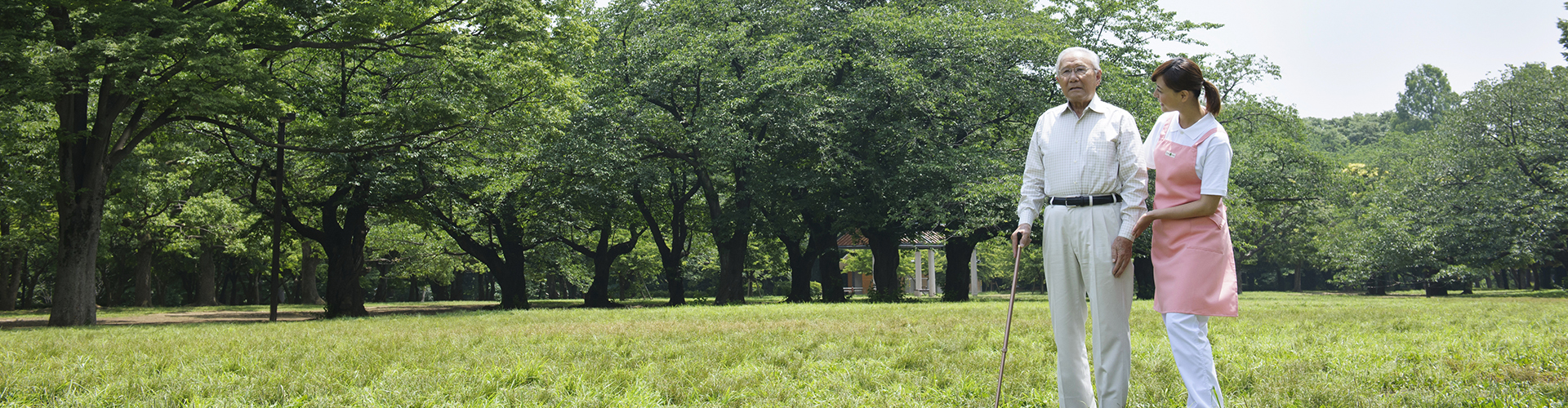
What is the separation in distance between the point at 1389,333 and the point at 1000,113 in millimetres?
13842

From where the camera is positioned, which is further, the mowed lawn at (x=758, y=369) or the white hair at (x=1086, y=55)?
the mowed lawn at (x=758, y=369)

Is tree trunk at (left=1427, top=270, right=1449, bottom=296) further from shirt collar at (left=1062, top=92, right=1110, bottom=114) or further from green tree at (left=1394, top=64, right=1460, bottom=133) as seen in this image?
green tree at (left=1394, top=64, right=1460, bottom=133)

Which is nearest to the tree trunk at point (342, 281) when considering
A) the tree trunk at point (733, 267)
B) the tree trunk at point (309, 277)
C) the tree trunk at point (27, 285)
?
the tree trunk at point (733, 267)

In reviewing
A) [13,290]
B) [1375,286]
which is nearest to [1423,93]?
[1375,286]

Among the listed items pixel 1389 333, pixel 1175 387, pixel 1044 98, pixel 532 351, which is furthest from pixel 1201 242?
pixel 1044 98

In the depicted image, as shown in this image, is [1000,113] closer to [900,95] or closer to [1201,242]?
[900,95]

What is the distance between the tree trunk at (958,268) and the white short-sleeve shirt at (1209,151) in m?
19.7

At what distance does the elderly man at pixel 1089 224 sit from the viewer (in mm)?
3279

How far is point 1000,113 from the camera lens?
20688 mm

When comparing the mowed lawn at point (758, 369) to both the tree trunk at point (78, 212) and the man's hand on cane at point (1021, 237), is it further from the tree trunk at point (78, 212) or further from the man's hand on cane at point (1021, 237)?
the tree trunk at point (78, 212)

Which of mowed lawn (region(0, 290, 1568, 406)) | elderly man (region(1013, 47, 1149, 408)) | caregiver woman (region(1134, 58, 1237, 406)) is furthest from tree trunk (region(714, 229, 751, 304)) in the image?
caregiver woman (region(1134, 58, 1237, 406))

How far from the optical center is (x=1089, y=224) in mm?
3293

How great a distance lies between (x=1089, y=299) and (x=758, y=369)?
7.21ft

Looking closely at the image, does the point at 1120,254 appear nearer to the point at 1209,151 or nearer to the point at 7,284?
the point at 1209,151
